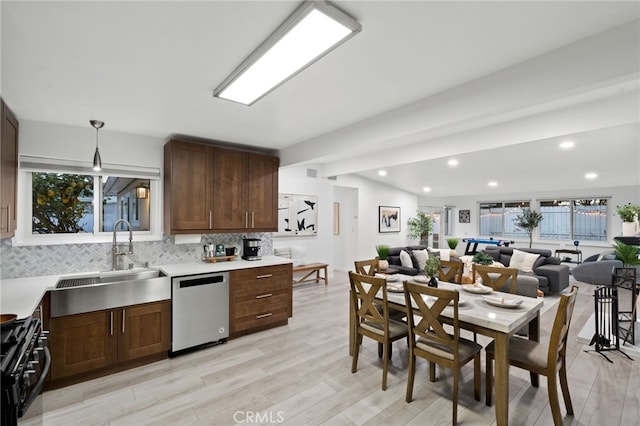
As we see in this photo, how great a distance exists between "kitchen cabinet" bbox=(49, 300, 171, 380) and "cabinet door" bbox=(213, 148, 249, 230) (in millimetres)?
1174

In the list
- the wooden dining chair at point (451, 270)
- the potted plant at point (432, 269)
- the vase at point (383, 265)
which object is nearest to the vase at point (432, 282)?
the potted plant at point (432, 269)

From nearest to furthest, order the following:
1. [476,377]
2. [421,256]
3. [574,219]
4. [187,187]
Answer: [476,377] < [187,187] < [421,256] < [574,219]

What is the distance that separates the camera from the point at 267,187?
166 inches

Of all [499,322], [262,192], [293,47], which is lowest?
[499,322]

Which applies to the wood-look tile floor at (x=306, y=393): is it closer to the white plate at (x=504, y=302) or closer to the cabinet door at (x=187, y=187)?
the white plate at (x=504, y=302)

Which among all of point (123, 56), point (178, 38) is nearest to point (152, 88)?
point (123, 56)

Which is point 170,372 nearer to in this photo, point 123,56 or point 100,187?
point 100,187

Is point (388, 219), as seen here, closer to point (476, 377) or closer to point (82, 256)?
point (476, 377)

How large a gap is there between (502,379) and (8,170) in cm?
416

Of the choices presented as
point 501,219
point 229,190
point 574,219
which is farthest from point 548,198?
point 229,190

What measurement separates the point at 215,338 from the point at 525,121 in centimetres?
450

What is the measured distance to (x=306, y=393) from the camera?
2514 mm

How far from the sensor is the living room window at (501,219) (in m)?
9.68

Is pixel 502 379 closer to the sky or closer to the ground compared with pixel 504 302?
closer to the ground
